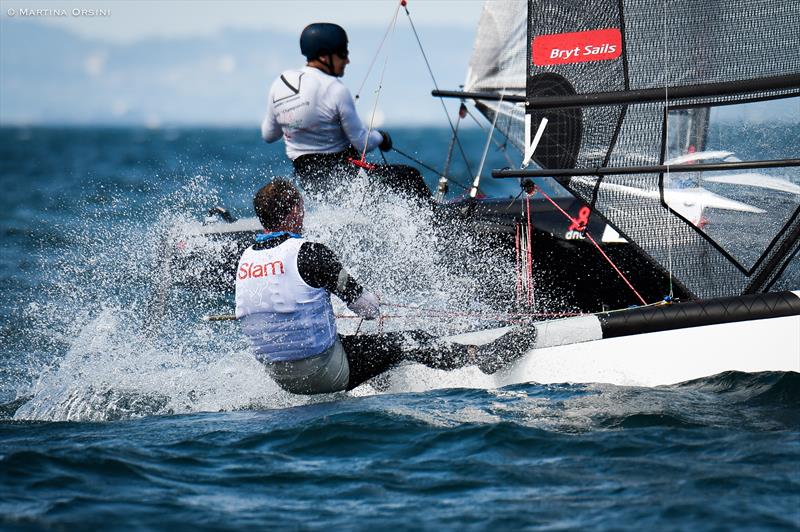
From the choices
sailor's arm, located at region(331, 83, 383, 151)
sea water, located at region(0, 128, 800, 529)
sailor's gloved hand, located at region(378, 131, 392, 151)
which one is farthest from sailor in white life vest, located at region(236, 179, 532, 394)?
sailor's gloved hand, located at region(378, 131, 392, 151)

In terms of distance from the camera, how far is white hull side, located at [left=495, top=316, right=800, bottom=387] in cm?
465

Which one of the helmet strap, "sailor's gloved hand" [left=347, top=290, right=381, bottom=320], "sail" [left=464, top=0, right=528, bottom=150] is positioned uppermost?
"sail" [left=464, top=0, right=528, bottom=150]

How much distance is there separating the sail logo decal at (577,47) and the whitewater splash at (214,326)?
4.05 ft

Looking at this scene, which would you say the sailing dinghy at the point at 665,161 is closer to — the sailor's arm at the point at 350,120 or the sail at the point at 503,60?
the sailor's arm at the point at 350,120

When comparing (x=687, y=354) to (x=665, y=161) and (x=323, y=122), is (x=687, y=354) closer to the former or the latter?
(x=665, y=161)

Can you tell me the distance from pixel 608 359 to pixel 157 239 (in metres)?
3.05

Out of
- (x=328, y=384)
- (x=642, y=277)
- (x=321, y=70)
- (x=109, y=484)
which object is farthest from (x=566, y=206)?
(x=109, y=484)

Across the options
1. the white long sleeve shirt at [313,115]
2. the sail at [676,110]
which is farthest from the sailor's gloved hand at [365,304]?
the white long sleeve shirt at [313,115]

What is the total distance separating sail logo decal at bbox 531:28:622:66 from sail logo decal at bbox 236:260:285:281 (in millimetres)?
1771

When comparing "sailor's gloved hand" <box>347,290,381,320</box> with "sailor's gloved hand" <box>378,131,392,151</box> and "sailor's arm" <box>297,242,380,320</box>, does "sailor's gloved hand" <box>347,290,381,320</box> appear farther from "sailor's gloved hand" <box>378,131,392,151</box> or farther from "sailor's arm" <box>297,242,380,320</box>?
"sailor's gloved hand" <box>378,131,392,151</box>

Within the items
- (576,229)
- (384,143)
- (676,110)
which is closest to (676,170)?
(676,110)

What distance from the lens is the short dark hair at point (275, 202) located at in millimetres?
4262

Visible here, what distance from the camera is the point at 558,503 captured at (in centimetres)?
333

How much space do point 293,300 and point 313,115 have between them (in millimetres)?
1660
